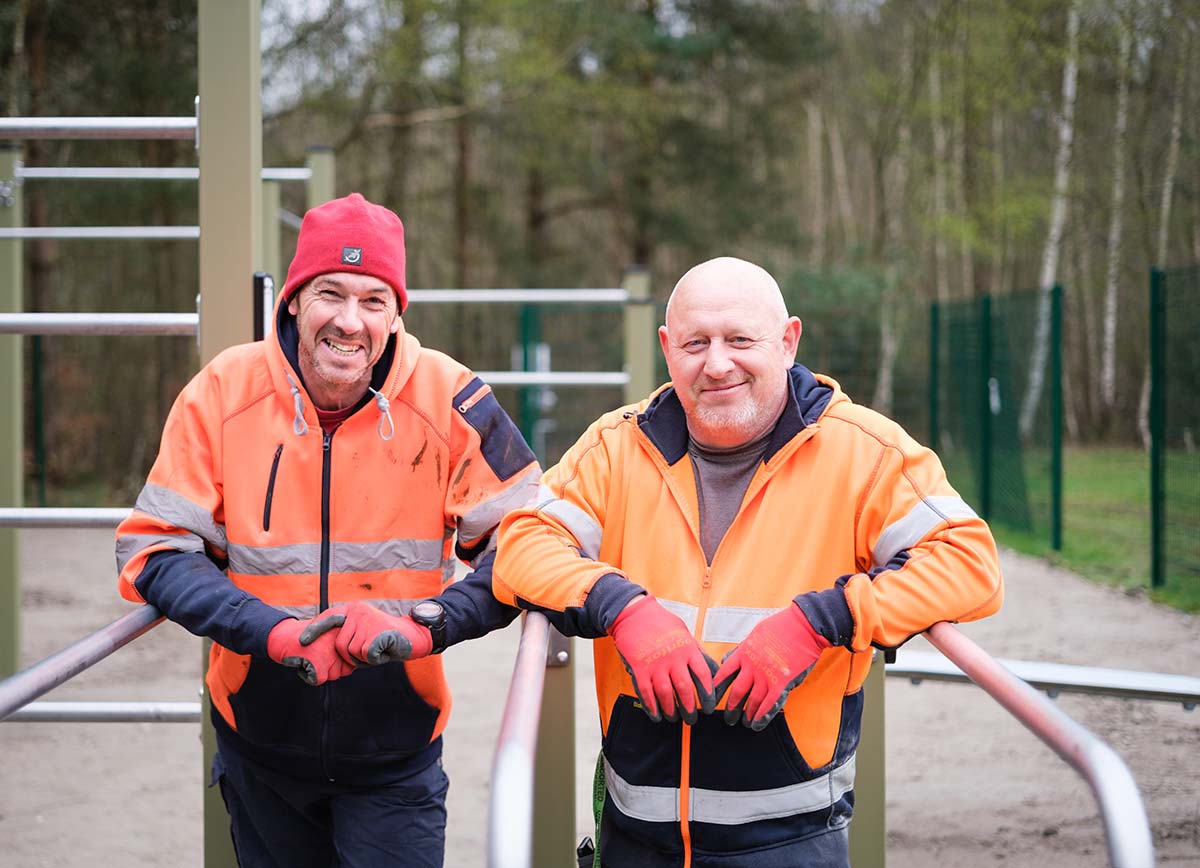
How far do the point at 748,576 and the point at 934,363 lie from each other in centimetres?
1007

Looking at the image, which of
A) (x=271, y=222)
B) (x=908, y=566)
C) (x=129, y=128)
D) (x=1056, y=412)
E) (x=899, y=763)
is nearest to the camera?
(x=908, y=566)

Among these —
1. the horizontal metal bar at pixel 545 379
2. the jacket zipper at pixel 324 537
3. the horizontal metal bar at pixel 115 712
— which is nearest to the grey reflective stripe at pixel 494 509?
the jacket zipper at pixel 324 537

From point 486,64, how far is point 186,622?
13201mm

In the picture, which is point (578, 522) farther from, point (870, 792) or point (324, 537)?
point (870, 792)

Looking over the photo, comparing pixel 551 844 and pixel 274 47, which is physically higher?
pixel 274 47

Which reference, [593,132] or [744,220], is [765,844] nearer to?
[744,220]

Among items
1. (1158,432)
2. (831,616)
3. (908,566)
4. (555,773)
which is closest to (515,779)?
(831,616)

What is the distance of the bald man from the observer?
164cm

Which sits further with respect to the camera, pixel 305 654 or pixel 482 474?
pixel 482 474

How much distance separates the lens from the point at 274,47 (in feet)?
40.3

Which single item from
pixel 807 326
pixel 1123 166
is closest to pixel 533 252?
pixel 807 326

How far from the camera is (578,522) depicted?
72.0 inches

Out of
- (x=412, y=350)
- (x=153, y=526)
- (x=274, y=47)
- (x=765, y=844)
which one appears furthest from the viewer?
(x=274, y=47)

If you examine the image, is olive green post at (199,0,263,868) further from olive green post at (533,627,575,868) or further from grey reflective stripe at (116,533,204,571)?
olive green post at (533,627,575,868)
